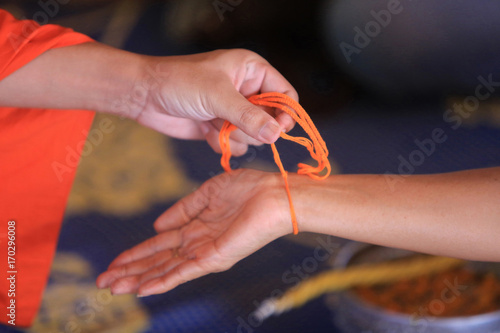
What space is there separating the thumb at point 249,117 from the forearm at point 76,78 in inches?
8.0

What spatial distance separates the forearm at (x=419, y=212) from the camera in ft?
2.65

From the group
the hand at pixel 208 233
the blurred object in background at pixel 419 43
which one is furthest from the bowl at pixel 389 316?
the blurred object in background at pixel 419 43

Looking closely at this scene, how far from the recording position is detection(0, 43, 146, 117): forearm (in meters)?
0.95

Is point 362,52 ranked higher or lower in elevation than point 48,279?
higher

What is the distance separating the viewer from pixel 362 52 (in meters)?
1.31

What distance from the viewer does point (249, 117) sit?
0.79 m

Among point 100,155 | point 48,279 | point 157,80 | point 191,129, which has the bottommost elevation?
Result: point 48,279

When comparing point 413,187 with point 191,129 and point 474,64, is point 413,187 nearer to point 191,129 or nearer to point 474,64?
point 191,129

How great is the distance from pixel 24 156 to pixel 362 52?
0.81 m

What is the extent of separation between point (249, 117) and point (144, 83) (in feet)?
0.84

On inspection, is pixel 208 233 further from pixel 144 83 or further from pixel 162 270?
pixel 144 83

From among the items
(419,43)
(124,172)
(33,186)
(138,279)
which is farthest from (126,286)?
(419,43)

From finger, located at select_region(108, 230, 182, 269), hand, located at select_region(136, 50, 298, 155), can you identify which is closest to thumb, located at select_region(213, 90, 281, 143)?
hand, located at select_region(136, 50, 298, 155)

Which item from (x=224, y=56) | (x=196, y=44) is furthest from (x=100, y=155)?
(x=224, y=56)
